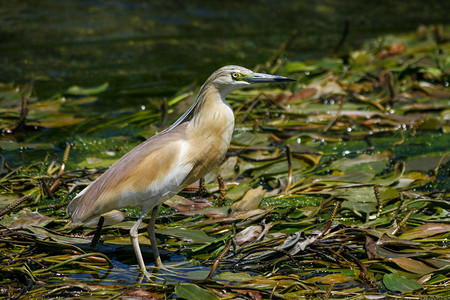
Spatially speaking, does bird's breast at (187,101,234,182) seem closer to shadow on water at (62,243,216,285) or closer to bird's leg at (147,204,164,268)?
bird's leg at (147,204,164,268)

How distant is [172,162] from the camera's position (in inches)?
146

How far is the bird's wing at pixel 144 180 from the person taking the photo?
3.69 meters

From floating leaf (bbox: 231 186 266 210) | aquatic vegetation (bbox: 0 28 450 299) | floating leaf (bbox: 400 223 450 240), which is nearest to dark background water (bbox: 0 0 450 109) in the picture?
aquatic vegetation (bbox: 0 28 450 299)

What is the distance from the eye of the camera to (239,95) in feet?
22.2

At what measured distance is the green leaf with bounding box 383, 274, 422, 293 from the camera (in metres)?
3.39

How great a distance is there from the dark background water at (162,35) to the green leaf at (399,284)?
169 inches

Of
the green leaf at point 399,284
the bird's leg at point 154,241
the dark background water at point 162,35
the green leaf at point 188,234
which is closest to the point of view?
the green leaf at point 399,284

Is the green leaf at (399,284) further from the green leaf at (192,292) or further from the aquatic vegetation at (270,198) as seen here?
the green leaf at (192,292)

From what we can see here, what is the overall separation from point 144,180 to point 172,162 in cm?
20

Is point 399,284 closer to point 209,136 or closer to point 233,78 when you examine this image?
point 209,136

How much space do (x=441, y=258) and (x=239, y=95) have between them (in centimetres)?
344

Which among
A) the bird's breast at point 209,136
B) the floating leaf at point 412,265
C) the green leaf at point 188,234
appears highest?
the bird's breast at point 209,136

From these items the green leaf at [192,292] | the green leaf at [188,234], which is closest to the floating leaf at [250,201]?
the green leaf at [188,234]

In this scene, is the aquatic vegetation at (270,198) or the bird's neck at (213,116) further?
the bird's neck at (213,116)
